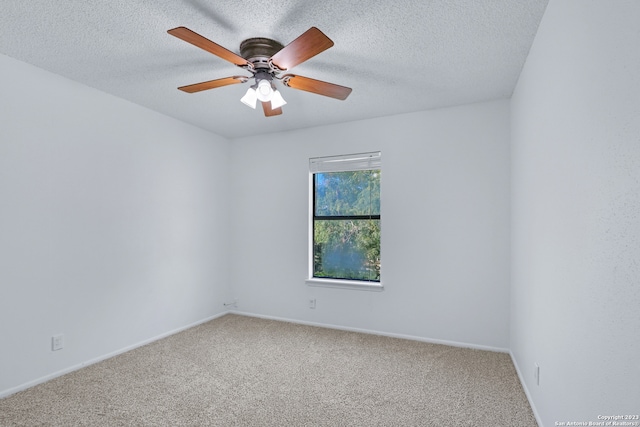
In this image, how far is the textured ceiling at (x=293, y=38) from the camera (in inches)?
72.5

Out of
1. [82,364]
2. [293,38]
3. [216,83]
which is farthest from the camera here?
[82,364]

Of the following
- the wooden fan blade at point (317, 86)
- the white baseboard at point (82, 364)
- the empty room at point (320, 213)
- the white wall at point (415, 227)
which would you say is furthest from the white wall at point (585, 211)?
the white baseboard at point (82, 364)

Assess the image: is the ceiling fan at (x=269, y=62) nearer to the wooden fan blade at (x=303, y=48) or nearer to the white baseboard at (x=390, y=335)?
the wooden fan blade at (x=303, y=48)

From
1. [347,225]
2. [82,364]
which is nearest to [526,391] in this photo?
[347,225]

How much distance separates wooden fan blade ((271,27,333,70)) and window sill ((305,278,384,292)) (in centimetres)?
247

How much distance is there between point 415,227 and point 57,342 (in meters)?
3.35

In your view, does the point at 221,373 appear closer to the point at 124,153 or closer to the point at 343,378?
the point at 343,378

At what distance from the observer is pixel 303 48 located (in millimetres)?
1773

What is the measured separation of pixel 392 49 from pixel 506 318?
2.59 m

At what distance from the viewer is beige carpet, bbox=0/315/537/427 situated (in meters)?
2.06

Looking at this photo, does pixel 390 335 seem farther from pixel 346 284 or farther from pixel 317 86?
pixel 317 86

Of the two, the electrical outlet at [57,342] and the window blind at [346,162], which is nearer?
the electrical outlet at [57,342]

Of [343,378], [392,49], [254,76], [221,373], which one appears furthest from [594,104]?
[221,373]

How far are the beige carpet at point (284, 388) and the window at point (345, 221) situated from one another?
830 millimetres
